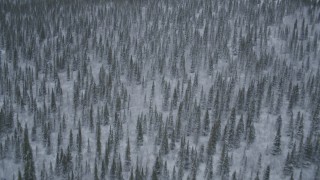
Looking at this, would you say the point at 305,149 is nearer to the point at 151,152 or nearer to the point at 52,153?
the point at 151,152

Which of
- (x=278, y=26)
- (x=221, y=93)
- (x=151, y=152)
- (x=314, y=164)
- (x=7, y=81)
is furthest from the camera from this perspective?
(x=278, y=26)

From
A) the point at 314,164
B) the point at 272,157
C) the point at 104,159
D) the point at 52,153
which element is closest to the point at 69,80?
the point at 52,153

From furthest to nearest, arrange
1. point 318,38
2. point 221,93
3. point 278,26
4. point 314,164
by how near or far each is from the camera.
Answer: point 278,26 < point 318,38 < point 221,93 < point 314,164

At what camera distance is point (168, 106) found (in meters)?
142

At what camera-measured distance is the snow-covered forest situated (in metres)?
109

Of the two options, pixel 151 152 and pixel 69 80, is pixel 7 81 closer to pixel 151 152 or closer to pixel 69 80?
pixel 69 80

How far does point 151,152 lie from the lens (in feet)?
387

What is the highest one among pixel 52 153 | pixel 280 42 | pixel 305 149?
pixel 280 42

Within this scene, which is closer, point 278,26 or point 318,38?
point 318,38

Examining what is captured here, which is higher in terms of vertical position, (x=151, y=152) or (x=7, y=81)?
(x=7, y=81)

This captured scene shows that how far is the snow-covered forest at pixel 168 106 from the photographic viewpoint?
109 m

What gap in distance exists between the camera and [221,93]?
474 feet

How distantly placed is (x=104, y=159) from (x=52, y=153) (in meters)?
20.2

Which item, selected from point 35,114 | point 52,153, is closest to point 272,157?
point 52,153
